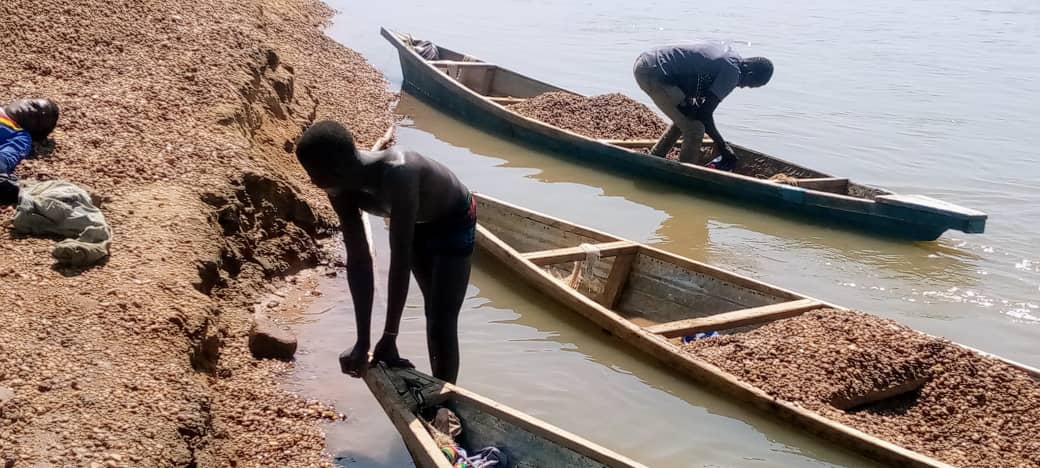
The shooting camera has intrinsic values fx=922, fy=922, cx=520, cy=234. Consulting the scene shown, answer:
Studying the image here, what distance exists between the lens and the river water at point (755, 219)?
5320mm

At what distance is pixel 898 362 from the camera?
5.21m

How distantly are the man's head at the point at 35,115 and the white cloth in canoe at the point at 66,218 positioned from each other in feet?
2.98

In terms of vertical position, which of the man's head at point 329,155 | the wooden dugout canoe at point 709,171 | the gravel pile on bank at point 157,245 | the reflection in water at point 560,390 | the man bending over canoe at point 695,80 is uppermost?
the man bending over canoe at point 695,80

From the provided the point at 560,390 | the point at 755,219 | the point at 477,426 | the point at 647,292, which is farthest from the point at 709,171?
the point at 477,426

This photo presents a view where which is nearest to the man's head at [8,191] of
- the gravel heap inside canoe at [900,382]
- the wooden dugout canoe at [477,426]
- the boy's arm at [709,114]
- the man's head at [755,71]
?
the wooden dugout canoe at [477,426]

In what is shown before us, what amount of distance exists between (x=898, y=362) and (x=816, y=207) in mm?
3983

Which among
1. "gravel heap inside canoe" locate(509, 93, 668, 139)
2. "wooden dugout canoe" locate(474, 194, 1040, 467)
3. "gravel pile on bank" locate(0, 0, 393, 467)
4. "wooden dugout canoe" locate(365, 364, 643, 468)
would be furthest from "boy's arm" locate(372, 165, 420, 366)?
"gravel heap inside canoe" locate(509, 93, 668, 139)

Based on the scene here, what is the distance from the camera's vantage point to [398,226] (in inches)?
145

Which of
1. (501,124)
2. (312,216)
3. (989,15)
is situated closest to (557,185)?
(501,124)

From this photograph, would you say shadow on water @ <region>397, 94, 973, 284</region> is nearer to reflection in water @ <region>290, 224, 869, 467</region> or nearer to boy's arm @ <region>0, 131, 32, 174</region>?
reflection in water @ <region>290, 224, 869, 467</region>

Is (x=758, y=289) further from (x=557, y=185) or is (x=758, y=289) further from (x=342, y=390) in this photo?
(x=557, y=185)

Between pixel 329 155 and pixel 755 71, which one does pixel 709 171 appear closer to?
pixel 755 71

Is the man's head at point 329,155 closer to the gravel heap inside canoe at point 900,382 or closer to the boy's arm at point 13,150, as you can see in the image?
the gravel heap inside canoe at point 900,382

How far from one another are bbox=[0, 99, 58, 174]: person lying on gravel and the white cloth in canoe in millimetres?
583
